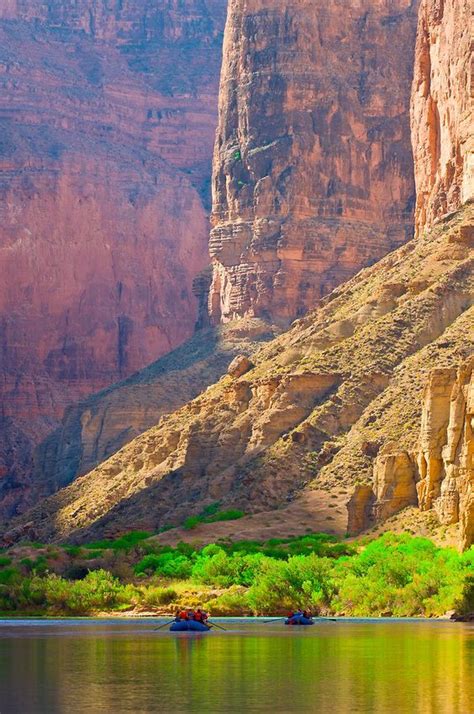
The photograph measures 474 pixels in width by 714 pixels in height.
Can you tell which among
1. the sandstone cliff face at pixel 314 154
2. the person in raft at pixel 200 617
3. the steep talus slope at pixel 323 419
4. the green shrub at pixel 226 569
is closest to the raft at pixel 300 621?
the person in raft at pixel 200 617

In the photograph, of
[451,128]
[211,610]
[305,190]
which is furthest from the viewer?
[305,190]

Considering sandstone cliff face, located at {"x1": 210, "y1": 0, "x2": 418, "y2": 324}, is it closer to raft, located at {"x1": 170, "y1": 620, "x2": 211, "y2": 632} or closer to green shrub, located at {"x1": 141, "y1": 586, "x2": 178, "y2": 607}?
green shrub, located at {"x1": 141, "y1": 586, "x2": 178, "y2": 607}

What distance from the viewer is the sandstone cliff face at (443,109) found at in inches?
5281

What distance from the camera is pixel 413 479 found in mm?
103438

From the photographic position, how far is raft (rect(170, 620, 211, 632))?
77.0 meters

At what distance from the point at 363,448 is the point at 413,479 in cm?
786

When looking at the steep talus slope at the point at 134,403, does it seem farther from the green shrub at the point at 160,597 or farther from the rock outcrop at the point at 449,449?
the green shrub at the point at 160,597

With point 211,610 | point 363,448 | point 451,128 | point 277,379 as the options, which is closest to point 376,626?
point 211,610

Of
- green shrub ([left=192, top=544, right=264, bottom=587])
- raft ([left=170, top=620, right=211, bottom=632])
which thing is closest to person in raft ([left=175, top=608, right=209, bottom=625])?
raft ([left=170, top=620, right=211, bottom=632])

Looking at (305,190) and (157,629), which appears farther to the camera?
(305,190)

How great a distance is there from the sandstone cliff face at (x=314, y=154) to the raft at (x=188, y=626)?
8895 cm

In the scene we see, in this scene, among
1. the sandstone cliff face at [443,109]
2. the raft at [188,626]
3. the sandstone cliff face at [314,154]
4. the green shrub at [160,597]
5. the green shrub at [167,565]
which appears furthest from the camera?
the sandstone cliff face at [314,154]

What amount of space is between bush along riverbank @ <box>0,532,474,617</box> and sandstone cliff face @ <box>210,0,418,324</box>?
193ft

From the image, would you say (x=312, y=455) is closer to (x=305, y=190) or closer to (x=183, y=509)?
(x=183, y=509)
